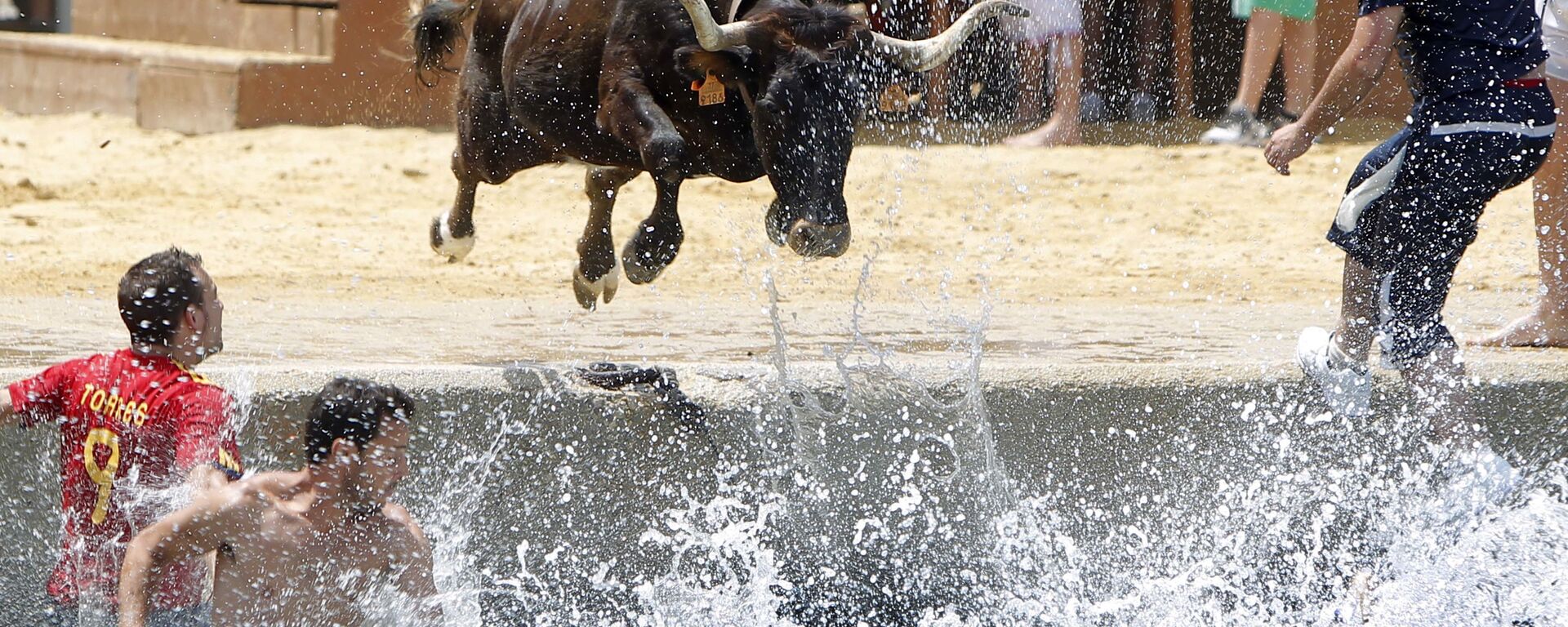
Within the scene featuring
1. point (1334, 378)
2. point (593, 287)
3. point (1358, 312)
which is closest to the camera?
point (1358, 312)

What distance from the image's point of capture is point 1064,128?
1055cm

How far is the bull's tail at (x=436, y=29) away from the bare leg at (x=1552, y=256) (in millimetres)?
3610

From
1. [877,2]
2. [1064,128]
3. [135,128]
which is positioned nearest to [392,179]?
[135,128]

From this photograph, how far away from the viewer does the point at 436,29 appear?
634 cm

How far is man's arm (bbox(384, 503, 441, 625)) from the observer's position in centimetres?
378

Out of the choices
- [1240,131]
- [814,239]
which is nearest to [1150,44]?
[1240,131]

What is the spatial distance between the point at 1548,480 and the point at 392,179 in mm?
7050

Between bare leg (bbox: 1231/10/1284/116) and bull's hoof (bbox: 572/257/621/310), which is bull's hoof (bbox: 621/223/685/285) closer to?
bull's hoof (bbox: 572/257/621/310)

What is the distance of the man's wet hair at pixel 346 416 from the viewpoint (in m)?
3.58

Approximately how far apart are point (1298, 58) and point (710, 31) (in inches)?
215

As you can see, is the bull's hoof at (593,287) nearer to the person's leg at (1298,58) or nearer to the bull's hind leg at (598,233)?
the bull's hind leg at (598,233)

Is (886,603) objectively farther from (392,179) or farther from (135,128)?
(135,128)

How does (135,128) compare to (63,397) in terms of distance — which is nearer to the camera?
(63,397)

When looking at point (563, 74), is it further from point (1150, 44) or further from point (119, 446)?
point (1150, 44)
